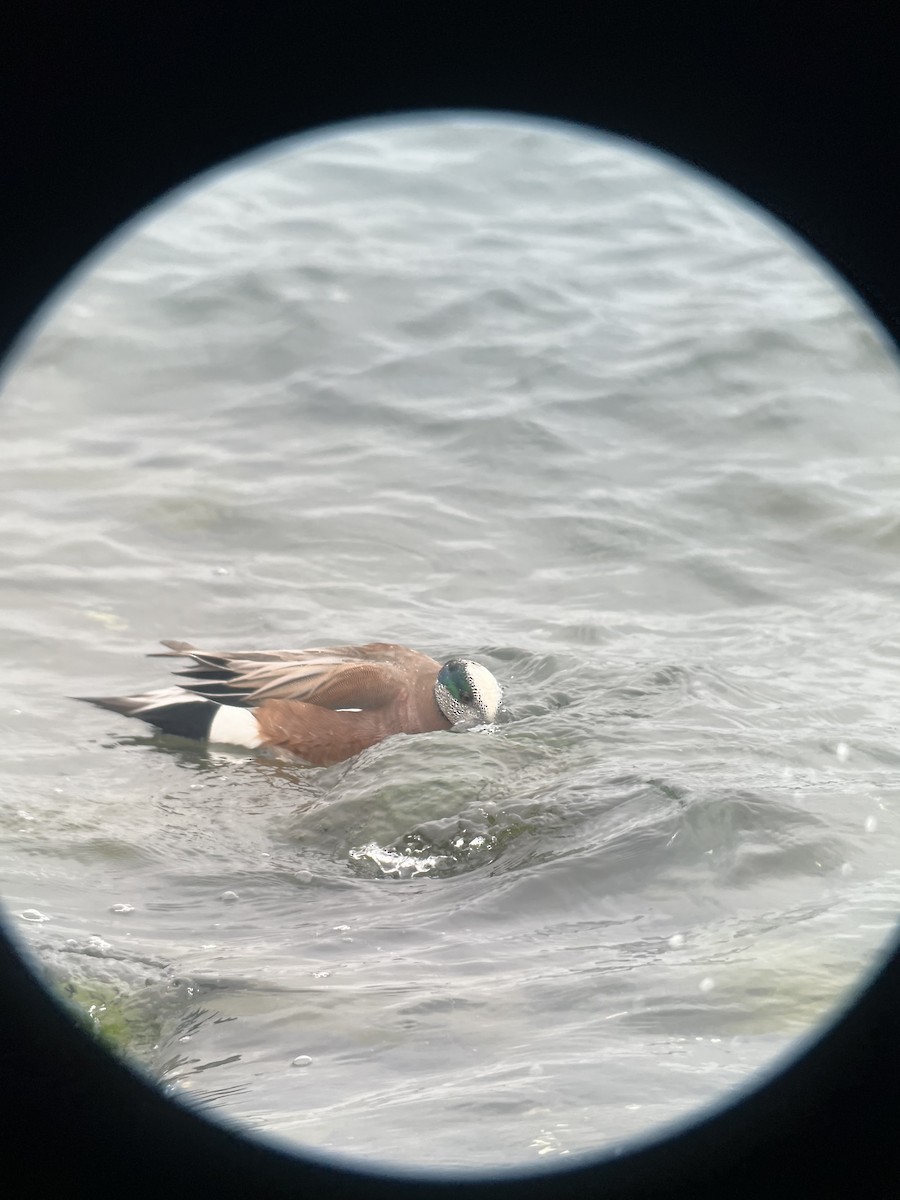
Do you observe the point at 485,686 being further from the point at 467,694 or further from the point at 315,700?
the point at 315,700

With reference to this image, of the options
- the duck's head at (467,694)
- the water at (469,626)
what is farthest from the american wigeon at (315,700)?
the water at (469,626)

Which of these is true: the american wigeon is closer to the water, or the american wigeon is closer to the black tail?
the black tail

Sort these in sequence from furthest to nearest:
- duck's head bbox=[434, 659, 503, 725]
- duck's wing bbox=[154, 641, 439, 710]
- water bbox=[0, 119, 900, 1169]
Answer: duck's wing bbox=[154, 641, 439, 710], duck's head bbox=[434, 659, 503, 725], water bbox=[0, 119, 900, 1169]

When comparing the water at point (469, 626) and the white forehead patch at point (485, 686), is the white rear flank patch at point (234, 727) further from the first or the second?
the white forehead patch at point (485, 686)

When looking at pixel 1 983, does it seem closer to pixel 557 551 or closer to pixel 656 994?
pixel 656 994

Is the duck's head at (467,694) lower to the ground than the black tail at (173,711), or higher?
higher

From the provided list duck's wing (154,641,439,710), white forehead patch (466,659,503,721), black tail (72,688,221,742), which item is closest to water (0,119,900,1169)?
black tail (72,688,221,742)

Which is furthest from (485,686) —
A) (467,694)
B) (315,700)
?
(315,700)
